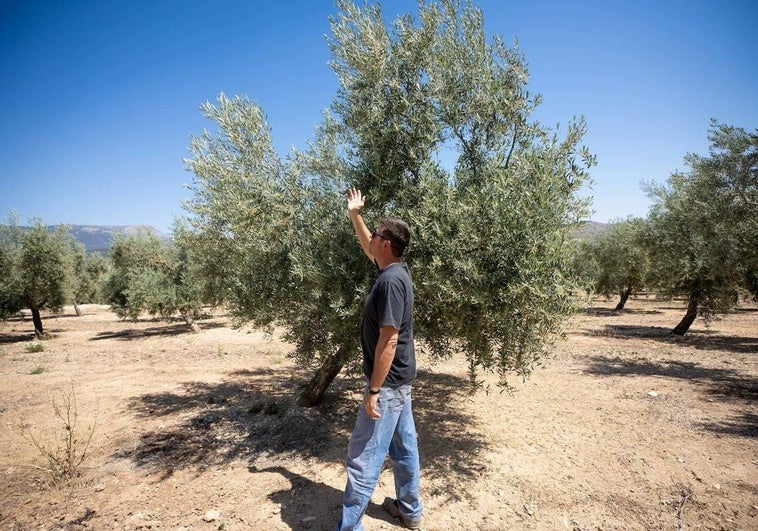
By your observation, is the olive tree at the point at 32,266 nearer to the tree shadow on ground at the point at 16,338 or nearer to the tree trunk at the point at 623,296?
the tree shadow on ground at the point at 16,338

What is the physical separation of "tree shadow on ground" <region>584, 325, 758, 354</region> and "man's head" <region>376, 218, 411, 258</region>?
1980cm

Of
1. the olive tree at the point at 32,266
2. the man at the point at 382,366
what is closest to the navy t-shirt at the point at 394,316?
the man at the point at 382,366

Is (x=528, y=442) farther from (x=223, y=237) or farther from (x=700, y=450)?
(x=223, y=237)

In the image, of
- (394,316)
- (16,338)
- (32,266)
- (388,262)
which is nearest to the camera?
(394,316)

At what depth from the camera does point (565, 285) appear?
515 cm

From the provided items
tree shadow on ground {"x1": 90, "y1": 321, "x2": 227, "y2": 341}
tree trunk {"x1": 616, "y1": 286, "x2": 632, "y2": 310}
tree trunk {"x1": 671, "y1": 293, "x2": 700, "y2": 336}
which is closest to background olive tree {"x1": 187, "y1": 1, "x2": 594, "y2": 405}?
tree trunk {"x1": 671, "y1": 293, "x2": 700, "y2": 336}

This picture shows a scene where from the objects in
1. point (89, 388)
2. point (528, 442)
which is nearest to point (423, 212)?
point (528, 442)

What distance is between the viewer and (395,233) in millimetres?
4141

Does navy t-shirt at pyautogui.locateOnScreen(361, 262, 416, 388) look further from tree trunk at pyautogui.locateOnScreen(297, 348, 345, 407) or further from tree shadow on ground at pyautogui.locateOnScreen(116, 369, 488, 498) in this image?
tree trunk at pyautogui.locateOnScreen(297, 348, 345, 407)

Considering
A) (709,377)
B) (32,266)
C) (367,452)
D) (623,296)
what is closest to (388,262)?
(367,452)

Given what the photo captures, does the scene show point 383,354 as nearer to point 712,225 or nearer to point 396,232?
point 396,232

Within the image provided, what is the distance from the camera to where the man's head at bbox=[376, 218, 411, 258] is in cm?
412

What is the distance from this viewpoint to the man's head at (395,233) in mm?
4125

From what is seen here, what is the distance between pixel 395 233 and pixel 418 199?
1.92 meters
